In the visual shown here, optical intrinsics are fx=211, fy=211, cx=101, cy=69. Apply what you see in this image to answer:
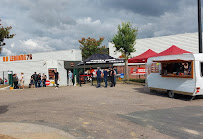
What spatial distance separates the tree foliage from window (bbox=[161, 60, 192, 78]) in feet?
41.1

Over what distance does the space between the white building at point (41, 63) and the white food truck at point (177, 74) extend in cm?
1887

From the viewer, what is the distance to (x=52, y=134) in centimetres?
513

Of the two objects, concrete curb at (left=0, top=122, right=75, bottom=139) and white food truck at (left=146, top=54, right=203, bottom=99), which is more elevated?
white food truck at (left=146, top=54, right=203, bottom=99)

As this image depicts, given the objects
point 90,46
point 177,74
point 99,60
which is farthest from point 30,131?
point 90,46

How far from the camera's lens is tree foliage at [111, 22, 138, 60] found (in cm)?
2495

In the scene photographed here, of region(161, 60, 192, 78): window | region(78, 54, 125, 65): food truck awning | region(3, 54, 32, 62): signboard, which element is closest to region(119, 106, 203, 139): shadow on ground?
region(161, 60, 192, 78): window

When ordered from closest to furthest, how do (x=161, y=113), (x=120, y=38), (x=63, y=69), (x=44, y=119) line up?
(x=44, y=119) < (x=161, y=113) < (x=120, y=38) < (x=63, y=69)

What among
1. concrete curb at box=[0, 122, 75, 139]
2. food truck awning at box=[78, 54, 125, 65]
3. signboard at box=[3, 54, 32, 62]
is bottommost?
concrete curb at box=[0, 122, 75, 139]

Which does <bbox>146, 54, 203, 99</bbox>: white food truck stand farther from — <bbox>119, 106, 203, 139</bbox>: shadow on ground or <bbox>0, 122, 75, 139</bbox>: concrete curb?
<bbox>0, 122, 75, 139</bbox>: concrete curb

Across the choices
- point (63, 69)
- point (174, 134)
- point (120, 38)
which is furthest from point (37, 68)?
point (174, 134)

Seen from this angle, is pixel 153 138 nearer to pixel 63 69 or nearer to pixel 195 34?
pixel 63 69

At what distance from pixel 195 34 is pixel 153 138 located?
Answer: 3154cm

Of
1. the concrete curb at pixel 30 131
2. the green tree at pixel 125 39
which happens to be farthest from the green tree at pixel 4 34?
the green tree at pixel 125 39

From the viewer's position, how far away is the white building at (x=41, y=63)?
3009cm
